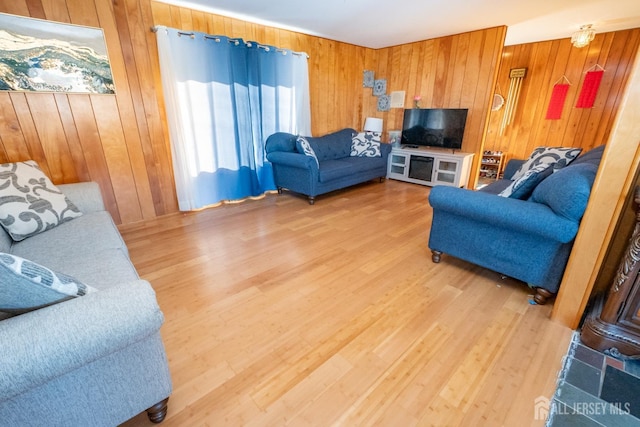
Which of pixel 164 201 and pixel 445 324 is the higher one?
pixel 164 201

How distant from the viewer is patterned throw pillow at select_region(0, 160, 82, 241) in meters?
1.64

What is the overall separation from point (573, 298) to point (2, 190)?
3354 millimetres

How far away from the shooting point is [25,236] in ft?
5.50

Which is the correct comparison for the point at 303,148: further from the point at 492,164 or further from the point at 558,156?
the point at 492,164

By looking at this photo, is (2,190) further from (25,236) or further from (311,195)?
(311,195)

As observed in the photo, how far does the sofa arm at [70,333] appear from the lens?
71 cm

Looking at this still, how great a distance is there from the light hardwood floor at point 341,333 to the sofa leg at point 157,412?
0.12 feet

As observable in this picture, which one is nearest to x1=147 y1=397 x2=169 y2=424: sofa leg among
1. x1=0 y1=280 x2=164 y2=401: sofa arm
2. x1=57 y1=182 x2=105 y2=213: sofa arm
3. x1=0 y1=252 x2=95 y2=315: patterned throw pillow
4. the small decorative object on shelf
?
x1=0 y1=280 x2=164 y2=401: sofa arm

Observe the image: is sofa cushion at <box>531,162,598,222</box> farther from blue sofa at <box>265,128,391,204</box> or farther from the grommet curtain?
the grommet curtain

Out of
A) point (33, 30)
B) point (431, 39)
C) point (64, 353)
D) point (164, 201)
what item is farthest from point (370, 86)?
point (64, 353)

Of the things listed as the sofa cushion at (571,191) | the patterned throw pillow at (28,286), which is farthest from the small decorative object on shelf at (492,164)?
the patterned throw pillow at (28,286)

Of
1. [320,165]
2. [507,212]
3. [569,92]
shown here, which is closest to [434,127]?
[320,165]

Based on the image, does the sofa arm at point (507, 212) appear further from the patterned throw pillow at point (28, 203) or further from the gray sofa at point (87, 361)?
the patterned throw pillow at point (28, 203)

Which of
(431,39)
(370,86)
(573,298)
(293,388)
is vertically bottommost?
(293,388)
